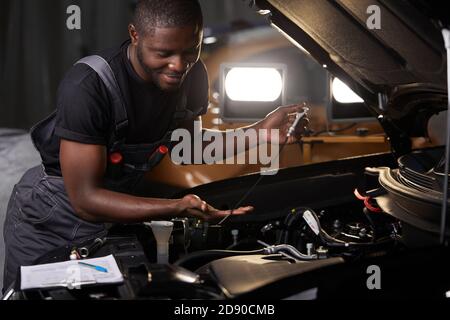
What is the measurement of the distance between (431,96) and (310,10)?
1.32 ft

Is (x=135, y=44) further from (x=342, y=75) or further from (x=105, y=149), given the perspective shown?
(x=342, y=75)

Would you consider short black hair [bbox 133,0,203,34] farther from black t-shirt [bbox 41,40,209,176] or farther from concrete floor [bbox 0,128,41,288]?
concrete floor [bbox 0,128,41,288]

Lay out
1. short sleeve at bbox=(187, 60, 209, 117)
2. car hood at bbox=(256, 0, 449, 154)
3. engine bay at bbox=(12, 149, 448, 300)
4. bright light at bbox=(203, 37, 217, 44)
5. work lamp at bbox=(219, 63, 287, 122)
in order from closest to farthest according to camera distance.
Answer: engine bay at bbox=(12, 149, 448, 300) < car hood at bbox=(256, 0, 449, 154) < short sleeve at bbox=(187, 60, 209, 117) < work lamp at bbox=(219, 63, 287, 122) < bright light at bbox=(203, 37, 217, 44)

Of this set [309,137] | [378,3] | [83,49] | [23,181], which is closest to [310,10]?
[378,3]

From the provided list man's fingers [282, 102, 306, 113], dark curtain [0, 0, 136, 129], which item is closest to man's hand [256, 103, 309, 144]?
man's fingers [282, 102, 306, 113]

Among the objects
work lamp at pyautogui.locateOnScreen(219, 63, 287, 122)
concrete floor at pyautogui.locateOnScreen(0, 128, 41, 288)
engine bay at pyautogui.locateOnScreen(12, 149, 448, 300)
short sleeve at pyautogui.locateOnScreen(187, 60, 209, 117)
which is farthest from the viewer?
concrete floor at pyautogui.locateOnScreen(0, 128, 41, 288)

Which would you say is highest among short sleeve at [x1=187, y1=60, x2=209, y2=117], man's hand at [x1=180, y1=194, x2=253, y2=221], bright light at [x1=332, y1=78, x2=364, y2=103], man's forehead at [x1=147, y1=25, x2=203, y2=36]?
man's forehead at [x1=147, y1=25, x2=203, y2=36]

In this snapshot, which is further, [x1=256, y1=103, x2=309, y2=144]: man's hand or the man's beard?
[x1=256, y1=103, x2=309, y2=144]: man's hand

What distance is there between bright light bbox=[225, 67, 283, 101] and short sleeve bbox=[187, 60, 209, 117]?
1.61 metres

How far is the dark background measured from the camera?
5.55 metres

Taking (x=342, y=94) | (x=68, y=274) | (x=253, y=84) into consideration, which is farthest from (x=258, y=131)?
(x=342, y=94)

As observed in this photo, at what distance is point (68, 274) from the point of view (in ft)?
4.85

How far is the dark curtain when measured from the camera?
18.2 feet

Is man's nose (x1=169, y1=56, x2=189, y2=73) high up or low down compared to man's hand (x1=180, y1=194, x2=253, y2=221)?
up
